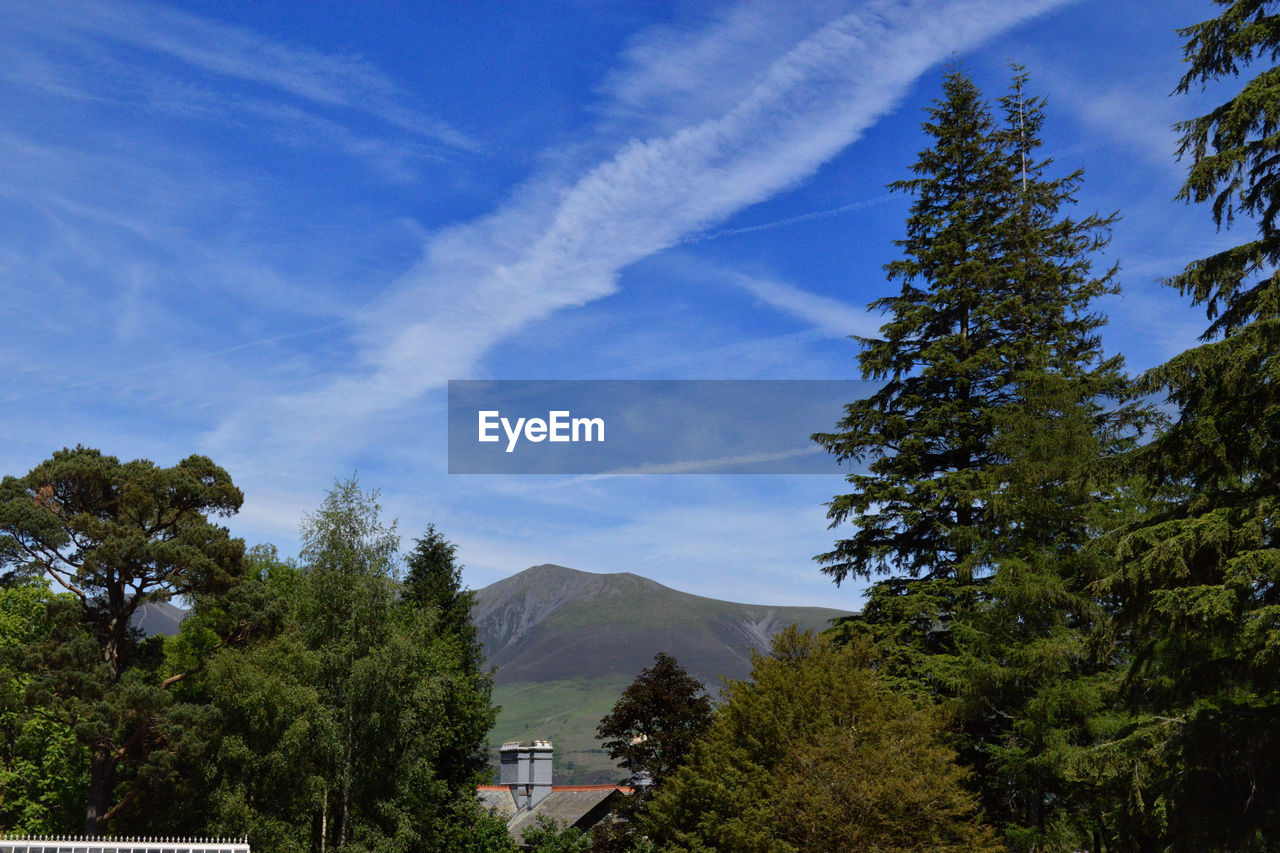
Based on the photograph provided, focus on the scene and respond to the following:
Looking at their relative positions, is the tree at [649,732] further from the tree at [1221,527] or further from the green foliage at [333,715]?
the tree at [1221,527]

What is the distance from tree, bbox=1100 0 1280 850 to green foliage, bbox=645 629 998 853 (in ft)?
16.3

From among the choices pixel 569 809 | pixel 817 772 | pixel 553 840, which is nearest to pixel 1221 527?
pixel 817 772

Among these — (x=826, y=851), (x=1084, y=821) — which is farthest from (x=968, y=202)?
(x=826, y=851)

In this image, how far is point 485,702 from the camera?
43.2 m

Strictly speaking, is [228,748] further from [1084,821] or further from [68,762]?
[1084,821]

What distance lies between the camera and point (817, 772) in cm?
2284

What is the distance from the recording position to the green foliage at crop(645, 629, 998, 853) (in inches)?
858

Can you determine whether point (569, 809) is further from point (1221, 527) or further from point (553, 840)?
point (1221, 527)

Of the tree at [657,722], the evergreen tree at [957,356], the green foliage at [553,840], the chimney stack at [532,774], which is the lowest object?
the green foliage at [553,840]

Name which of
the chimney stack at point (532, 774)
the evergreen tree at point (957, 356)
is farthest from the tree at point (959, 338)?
the chimney stack at point (532, 774)

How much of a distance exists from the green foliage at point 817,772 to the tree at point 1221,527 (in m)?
4.98

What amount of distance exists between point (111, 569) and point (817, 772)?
25.6 metres

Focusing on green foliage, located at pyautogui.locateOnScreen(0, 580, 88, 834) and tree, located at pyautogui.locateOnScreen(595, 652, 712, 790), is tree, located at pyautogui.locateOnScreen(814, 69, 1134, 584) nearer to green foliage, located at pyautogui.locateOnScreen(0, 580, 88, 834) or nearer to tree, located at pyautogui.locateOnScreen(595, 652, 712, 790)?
tree, located at pyautogui.locateOnScreen(595, 652, 712, 790)

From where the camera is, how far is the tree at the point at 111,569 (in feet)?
114
